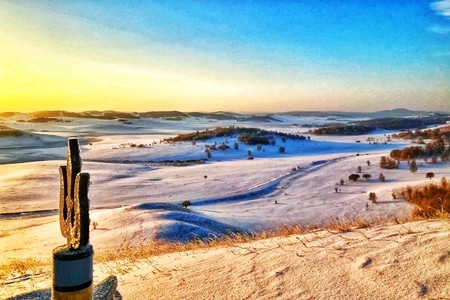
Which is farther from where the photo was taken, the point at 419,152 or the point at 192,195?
the point at 419,152

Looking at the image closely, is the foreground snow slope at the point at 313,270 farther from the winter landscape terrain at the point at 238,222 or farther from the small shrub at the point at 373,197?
the small shrub at the point at 373,197

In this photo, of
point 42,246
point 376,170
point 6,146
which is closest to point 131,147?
point 6,146

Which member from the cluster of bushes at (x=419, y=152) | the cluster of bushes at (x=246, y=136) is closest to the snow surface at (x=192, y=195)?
the cluster of bushes at (x=419, y=152)

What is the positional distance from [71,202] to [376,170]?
2243cm

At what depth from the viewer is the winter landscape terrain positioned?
380cm

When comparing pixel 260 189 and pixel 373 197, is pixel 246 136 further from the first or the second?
pixel 373 197

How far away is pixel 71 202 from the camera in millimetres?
3105

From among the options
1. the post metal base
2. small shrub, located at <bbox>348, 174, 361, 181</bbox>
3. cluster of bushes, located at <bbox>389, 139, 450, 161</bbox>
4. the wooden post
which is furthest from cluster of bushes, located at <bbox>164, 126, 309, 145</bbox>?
the post metal base

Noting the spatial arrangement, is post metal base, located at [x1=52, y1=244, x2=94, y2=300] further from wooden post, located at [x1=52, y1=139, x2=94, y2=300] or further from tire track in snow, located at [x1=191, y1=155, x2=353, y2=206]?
tire track in snow, located at [x1=191, y1=155, x2=353, y2=206]

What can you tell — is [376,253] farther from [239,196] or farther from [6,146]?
[6,146]

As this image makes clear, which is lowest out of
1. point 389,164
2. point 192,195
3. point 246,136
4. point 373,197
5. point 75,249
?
point 192,195

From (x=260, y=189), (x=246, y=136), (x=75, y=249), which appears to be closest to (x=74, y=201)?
(x=75, y=249)

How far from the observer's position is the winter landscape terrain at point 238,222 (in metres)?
3.80

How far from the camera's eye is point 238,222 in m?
13.4
